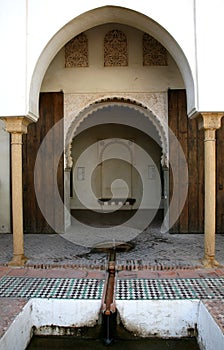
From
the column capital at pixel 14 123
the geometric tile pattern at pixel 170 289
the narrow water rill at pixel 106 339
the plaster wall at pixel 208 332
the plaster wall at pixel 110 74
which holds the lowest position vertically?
the narrow water rill at pixel 106 339

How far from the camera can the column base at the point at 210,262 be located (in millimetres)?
4538

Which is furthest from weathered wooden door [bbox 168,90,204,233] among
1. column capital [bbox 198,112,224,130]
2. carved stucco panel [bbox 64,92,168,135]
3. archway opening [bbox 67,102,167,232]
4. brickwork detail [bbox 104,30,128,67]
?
archway opening [bbox 67,102,167,232]

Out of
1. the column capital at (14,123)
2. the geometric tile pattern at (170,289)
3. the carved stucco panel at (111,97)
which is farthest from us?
the carved stucco panel at (111,97)

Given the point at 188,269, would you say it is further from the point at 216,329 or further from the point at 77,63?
the point at 77,63

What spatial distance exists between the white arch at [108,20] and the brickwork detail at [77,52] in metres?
1.71

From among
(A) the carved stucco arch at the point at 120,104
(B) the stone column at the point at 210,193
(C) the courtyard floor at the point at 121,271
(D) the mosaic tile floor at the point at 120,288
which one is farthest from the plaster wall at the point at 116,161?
(D) the mosaic tile floor at the point at 120,288

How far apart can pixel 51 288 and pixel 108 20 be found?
3.71 m

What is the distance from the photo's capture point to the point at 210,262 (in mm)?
4570

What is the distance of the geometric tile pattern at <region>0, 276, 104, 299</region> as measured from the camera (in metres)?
3.55

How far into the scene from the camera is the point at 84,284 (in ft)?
12.8

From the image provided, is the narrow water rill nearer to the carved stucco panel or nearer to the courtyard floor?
the courtyard floor

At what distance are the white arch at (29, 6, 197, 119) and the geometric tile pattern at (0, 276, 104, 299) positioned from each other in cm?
211

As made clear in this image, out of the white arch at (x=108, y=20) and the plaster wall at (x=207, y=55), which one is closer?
the plaster wall at (x=207, y=55)

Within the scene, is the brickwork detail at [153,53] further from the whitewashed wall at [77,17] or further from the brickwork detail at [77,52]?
Result: the whitewashed wall at [77,17]
